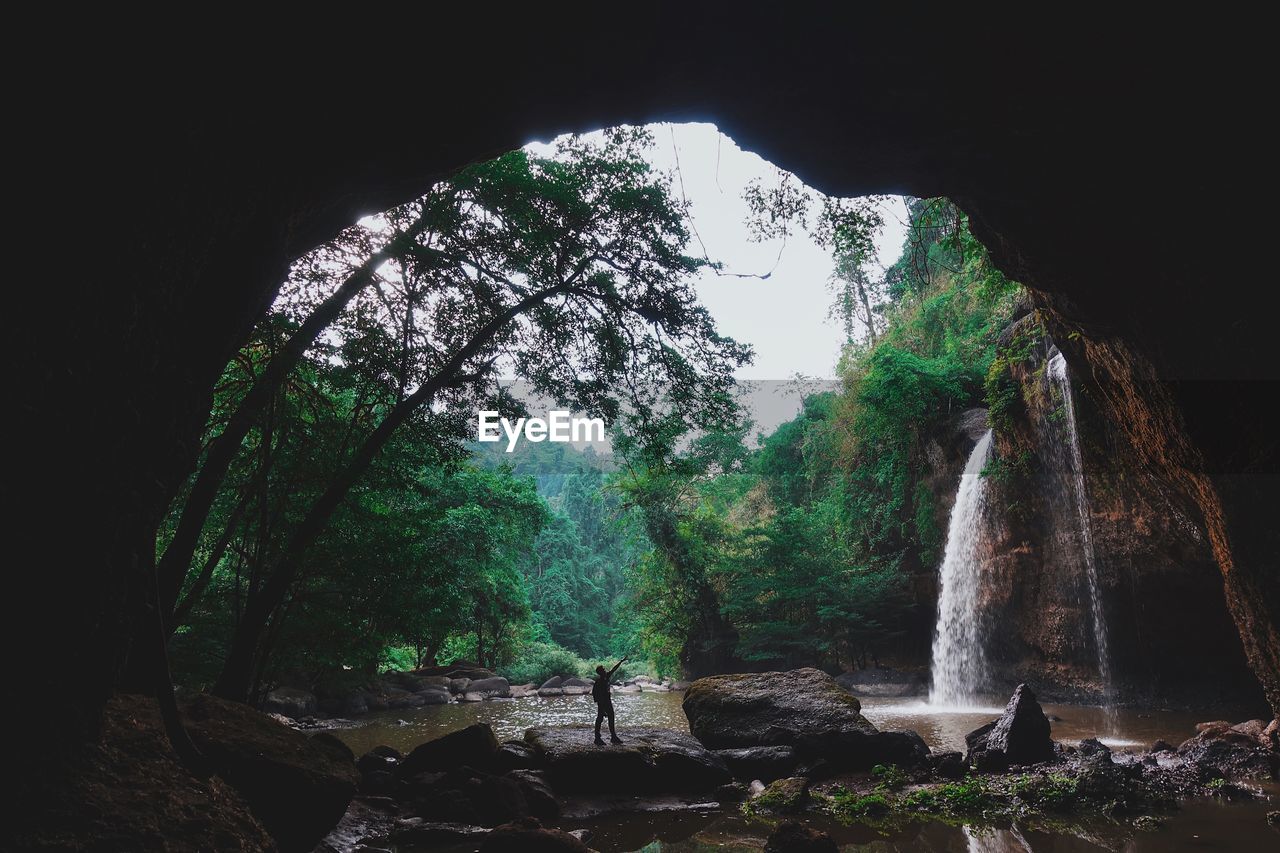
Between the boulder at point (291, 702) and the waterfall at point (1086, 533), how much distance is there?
17.3 metres

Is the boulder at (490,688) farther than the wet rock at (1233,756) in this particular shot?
Yes

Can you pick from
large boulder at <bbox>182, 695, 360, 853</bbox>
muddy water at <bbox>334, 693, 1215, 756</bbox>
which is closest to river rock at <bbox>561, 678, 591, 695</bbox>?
muddy water at <bbox>334, 693, 1215, 756</bbox>

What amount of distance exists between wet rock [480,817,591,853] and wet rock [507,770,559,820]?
1.60 meters

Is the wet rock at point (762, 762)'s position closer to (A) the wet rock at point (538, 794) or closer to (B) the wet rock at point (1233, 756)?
(A) the wet rock at point (538, 794)

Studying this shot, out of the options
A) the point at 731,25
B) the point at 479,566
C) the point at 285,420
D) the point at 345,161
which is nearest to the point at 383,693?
the point at 479,566

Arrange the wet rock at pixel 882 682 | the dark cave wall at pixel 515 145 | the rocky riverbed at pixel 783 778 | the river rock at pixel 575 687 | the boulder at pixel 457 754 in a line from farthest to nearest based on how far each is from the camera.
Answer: the river rock at pixel 575 687 → the wet rock at pixel 882 682 → the boulder at pixel 457 754 → the rocky riverbed at pixel 783 778 → the dark cave wall at pixel 515 145

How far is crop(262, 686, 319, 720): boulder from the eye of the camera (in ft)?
50.2

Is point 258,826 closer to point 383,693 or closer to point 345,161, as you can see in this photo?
point 345,161

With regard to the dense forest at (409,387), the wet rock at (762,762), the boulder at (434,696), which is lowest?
the boulder at (434,696)

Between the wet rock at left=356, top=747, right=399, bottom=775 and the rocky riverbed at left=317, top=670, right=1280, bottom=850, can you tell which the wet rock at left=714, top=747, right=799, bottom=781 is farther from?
the wet rock at left=356, top=747, right=399, bottom=775

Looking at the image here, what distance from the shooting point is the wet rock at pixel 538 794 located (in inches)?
261

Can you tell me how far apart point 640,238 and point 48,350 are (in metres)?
7.49

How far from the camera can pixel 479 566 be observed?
837 inches

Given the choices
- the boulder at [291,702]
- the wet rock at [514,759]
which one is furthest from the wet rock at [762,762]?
the boulder at [291,702]
